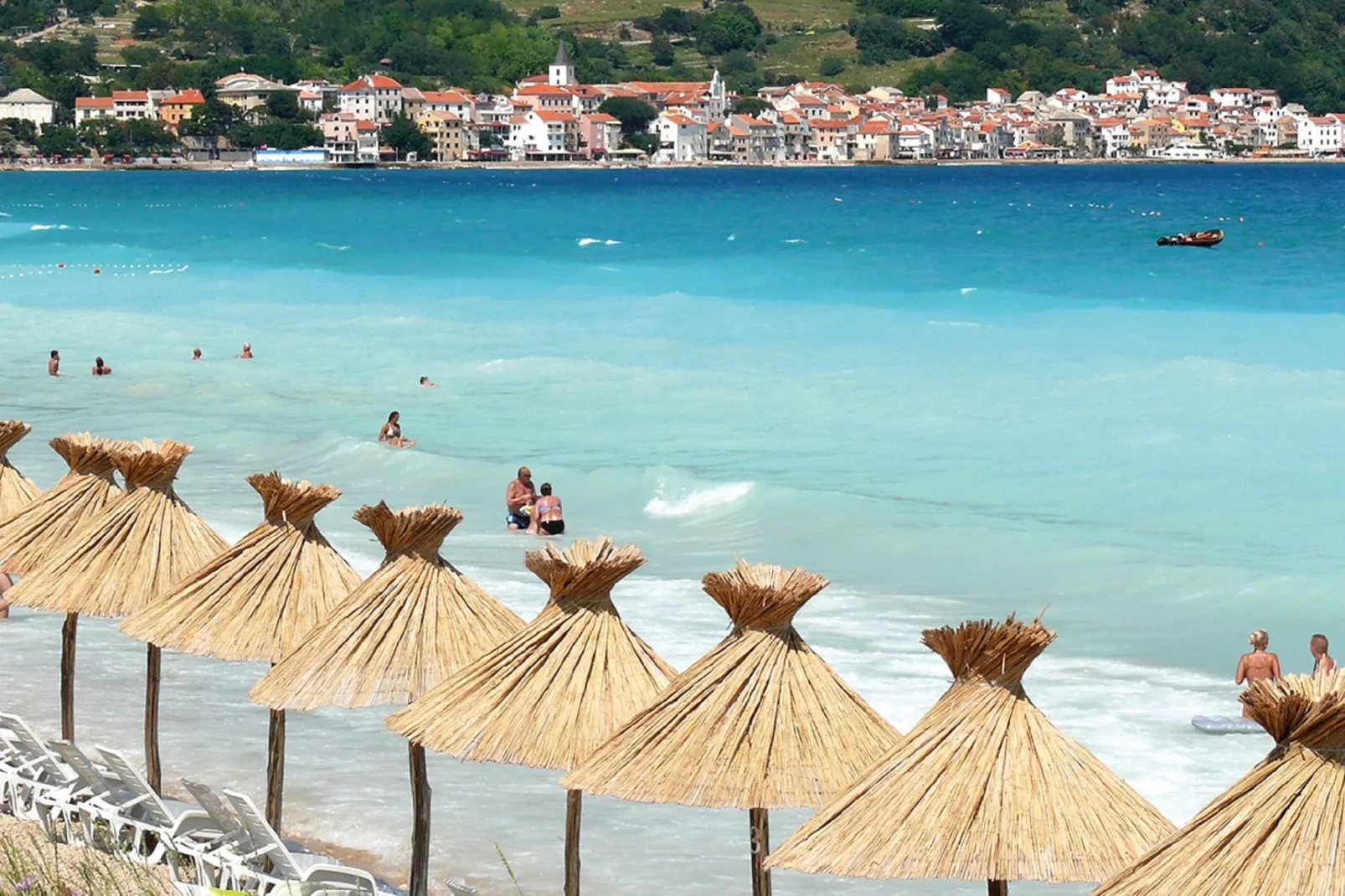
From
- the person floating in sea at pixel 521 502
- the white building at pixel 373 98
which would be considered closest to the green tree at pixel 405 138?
the white building at pixel 373 98

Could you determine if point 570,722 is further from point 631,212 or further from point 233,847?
point 631,212

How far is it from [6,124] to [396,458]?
151 metres

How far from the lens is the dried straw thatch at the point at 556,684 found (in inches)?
293

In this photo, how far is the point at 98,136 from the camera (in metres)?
162

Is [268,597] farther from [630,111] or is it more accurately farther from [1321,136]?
[1321,136]

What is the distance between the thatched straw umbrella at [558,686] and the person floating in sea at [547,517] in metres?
9.31

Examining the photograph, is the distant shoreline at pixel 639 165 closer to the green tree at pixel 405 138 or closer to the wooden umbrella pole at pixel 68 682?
the green tree at pixel 405 138

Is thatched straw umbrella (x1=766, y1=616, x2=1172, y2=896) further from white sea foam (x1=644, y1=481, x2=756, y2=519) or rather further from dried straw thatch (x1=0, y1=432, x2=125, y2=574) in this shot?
white sea foam (x1=644, y1=481, x2=756, y2=519)

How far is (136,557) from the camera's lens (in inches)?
383

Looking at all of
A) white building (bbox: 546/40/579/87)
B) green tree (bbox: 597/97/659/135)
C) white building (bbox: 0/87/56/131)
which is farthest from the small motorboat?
white building (bbox: 546/40/579/87)

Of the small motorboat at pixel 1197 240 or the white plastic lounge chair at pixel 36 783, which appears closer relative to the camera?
the white plastic lounge chair at pixel 36 783

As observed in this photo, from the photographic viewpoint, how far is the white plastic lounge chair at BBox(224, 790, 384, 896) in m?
7.69

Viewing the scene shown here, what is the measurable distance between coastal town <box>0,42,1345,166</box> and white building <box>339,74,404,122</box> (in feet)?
0.48

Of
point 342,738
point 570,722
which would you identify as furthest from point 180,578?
point 570,722
